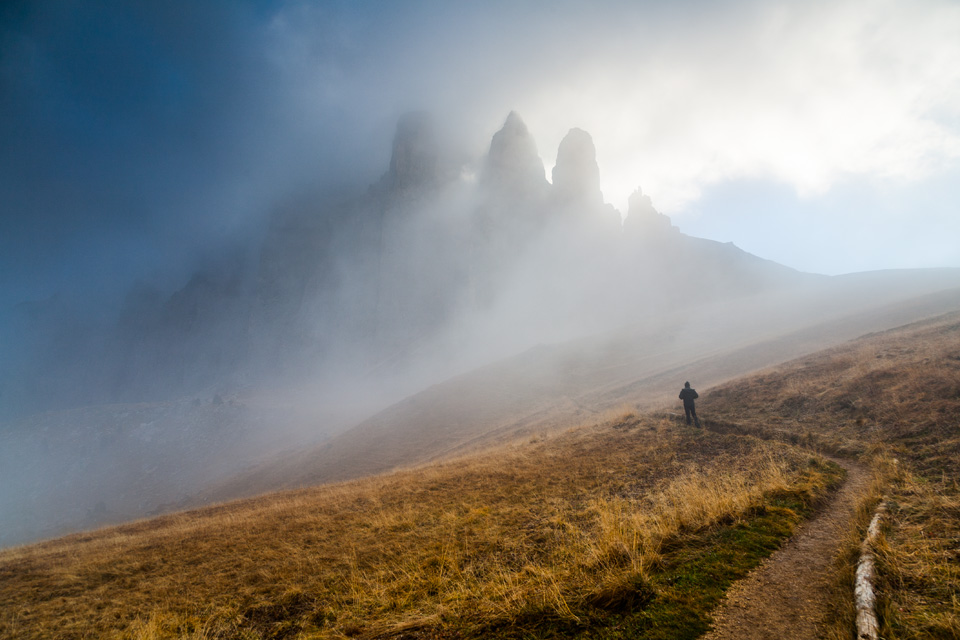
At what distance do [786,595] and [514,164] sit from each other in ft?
504

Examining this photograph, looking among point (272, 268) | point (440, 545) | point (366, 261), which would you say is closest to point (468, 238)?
point (366, 261)

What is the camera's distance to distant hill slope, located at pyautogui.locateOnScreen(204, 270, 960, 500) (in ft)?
123

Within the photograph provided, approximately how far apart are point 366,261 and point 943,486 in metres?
173

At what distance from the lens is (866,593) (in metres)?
3.83

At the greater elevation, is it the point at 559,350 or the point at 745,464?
the point at 559,350

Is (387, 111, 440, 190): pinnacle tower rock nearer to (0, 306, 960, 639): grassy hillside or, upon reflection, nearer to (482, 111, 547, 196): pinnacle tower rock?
(482, 111, 547, 196): pinnacle tower rock

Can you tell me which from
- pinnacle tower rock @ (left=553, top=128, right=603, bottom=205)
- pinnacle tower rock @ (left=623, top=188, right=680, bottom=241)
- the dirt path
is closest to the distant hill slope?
the dirt path

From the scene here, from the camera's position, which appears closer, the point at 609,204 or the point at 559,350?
the point at 559,350

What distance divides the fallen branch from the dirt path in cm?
38

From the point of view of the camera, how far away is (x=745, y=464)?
11031 millimetres

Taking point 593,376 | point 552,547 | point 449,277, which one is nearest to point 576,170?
point 449,277

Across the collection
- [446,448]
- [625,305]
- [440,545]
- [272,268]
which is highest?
[272,268]

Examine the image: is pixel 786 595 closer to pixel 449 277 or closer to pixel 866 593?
pixel 866 593

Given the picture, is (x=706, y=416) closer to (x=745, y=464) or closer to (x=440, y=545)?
(x=745, y=464)
